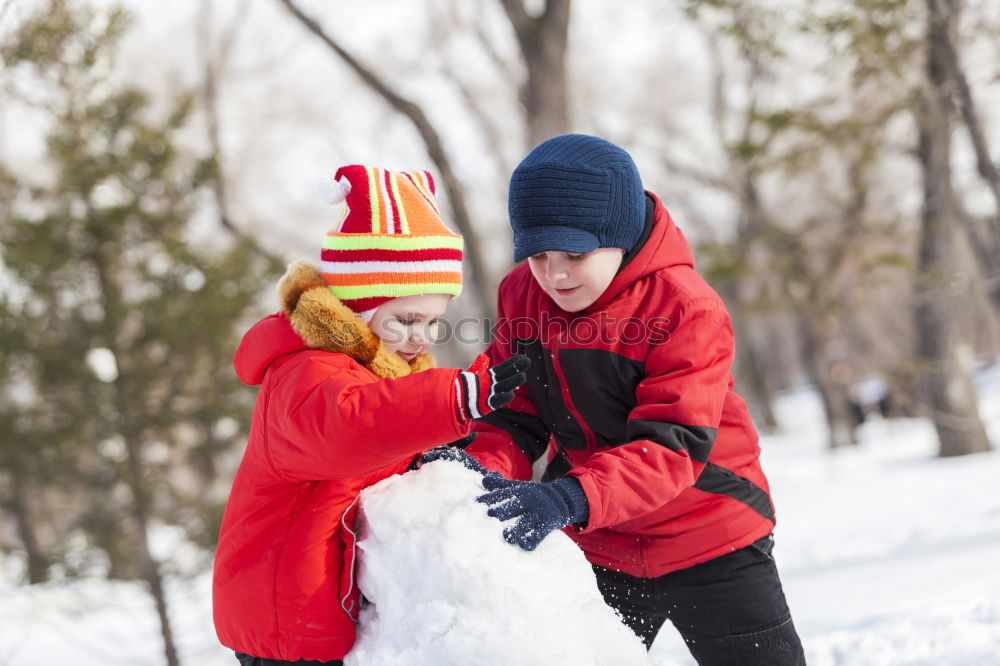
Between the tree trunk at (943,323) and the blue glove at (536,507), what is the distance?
8251 millimetres

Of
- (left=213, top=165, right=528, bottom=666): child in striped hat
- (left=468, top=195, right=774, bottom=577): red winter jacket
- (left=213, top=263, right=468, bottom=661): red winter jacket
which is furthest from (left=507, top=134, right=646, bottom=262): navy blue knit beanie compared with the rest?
(left=213, top=263, right=468, bottom=661): red winter jacket

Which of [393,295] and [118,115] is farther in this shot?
[118,115]

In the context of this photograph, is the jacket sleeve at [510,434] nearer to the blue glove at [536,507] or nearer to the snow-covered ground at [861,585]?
the blue glove at [536,507]

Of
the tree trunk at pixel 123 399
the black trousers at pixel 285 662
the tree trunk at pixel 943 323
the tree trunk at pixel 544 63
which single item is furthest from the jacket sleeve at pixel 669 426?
the tree trunk at pixel 943 323

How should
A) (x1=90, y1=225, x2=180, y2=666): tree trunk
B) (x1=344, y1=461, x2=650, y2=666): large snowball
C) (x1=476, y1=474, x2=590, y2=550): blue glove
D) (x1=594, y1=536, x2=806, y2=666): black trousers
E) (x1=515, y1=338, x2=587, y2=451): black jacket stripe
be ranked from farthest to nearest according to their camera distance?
1. (x1=90, y1=225, x2=180, y2=666): tree trunk
2. (x1=515, y1=338, x2=587, y2=451): black jacket stripe
3. (x1=594, y1=536, x2=806, y2=666): black trousers
4. (x1=476, y1=474, x2=590, y2=550): blue glove
5. (x1=344, y1=461, x2=650, y2=666): large snowball

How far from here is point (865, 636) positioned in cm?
333

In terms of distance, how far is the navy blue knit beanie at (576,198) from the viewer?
202 centimetres

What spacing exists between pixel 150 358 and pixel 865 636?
598 cm

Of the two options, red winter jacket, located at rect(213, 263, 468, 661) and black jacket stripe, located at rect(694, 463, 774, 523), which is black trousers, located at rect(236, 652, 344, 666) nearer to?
red winter jacket, located at rect(213, 263, 468, 661)

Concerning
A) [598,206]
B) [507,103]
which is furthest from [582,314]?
[507,103]

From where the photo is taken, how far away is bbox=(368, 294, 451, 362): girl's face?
2.08m

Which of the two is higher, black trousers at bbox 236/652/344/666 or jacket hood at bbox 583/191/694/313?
jacket hood at bbox 583/191/694/313

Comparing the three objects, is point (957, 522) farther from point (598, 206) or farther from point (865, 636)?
point (598, 206)

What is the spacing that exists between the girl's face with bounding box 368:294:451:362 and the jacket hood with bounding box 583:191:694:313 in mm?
416
